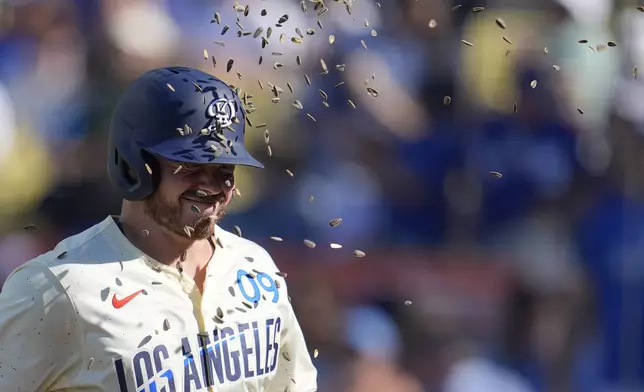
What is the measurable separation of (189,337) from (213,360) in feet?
0.40

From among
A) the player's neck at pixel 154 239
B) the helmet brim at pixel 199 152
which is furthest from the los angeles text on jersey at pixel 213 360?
the helmet brim at pixel 199 152

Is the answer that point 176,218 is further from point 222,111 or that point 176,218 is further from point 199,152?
point 222,111

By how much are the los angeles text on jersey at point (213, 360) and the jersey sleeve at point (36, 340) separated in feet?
0.61

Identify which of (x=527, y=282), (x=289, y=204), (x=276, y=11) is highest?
(x=276, y=11)

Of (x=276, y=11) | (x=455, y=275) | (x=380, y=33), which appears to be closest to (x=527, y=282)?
(x=455, y=275)

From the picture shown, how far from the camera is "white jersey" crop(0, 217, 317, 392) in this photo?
3.49 meters

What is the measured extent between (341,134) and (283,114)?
0.45 m

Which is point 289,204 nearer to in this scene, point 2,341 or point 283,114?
point 283,114

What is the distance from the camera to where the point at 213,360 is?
377 cm

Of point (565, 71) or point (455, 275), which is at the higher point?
point (565, 71)

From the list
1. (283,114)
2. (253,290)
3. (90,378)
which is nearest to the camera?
(90,378)

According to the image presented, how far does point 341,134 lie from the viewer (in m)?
7.44

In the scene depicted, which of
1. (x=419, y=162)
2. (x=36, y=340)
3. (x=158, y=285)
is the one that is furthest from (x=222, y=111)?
(x=419, y=162)

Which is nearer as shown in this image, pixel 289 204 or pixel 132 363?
pixel 132 363
